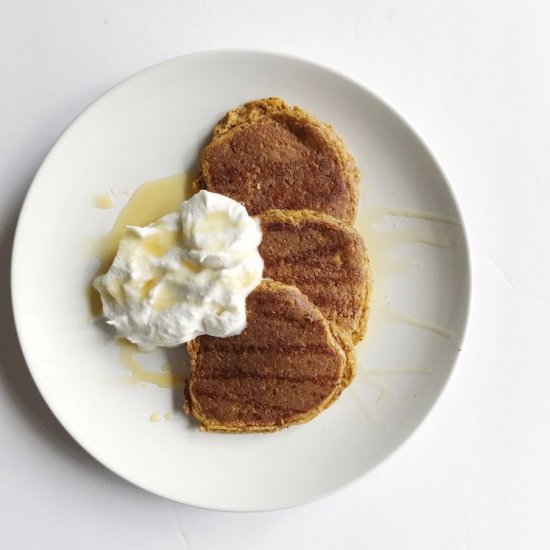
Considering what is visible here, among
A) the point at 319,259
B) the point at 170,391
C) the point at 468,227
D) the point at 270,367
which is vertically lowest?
the point at 170,391

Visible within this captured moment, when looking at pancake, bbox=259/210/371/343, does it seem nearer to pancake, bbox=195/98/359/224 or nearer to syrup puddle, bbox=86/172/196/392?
pancake, bbox=195/98/359/224

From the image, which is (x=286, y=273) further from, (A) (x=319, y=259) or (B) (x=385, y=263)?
(B) (x=385, y=263)

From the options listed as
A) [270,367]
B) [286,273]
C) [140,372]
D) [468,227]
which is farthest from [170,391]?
[468,227]

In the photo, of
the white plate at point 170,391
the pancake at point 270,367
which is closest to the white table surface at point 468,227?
the white plate at point 170,391

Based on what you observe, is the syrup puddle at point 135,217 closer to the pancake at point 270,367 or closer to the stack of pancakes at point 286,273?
the stack of pancakes at point 286,273

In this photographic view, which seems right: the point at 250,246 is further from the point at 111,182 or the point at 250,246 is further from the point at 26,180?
the point at 26,180
